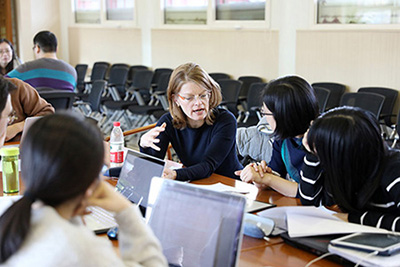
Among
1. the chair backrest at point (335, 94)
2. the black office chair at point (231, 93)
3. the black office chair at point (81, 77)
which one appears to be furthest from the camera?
the black office chair at point (81, 77)

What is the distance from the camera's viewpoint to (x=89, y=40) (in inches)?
368

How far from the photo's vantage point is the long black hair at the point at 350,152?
6.20 feet

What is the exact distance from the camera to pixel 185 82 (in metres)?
2.96

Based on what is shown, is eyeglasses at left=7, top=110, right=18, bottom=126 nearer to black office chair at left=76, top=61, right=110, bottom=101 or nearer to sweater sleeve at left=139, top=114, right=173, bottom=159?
sweater sleeve at left=139, top=114, right=173, bottom=159

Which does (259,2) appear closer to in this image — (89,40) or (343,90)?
(343,90)

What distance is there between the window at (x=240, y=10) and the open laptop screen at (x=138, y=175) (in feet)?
15.5

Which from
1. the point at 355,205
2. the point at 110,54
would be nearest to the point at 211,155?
the point at 355,205

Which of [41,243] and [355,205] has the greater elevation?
[41,243]

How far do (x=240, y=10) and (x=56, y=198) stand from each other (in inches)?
241

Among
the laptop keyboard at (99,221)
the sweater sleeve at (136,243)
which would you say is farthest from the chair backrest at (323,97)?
the sweater sleeve at (136,243)

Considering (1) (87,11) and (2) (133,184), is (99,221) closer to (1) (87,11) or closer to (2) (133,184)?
(2) (133,184)

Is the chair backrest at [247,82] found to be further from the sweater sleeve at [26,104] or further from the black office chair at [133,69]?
the sweater sleeve at [26,104]

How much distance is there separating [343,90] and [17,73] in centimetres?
327

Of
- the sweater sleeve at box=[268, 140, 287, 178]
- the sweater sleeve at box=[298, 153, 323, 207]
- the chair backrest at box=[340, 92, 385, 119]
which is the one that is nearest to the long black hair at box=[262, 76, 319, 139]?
the sweater sleeve at box=[268, 140, 287, 178]
